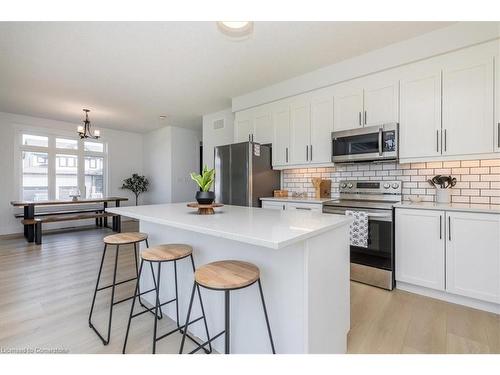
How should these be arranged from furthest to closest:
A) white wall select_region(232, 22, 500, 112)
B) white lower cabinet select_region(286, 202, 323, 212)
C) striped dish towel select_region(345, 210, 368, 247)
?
white lower cabinet select_region(286, 202, 323, 212) → striped dish towel select_region(345, 210, 368, 247) → white wall select_region(232, 22, 500, 112)

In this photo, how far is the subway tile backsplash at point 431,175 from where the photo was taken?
244 centimetres

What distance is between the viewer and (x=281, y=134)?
381 centimetres

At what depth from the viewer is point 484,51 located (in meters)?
2.25

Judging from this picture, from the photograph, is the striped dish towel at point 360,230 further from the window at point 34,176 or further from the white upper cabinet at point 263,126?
the window at point 34,176

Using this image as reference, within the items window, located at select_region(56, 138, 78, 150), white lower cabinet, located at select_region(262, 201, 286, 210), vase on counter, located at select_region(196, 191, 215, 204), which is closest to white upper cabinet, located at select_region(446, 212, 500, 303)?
white lower cabinet, located at select_region(262, 201, 286, 210)

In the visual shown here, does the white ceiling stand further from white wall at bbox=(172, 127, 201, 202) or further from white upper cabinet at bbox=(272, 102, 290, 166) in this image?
white wall at bbox=(172, 127, 201, 202)

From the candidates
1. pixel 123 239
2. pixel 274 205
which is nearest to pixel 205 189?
pixel 123 239

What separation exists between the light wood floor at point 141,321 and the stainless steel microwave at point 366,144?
147cm

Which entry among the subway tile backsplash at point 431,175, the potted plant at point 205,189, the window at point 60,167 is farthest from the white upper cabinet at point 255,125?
the window at point 60,167

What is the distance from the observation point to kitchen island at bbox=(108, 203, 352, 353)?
1.23m

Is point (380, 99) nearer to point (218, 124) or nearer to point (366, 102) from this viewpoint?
point (366, 102)

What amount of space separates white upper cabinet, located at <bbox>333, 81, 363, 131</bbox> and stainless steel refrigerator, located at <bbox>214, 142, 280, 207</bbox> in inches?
46.6
